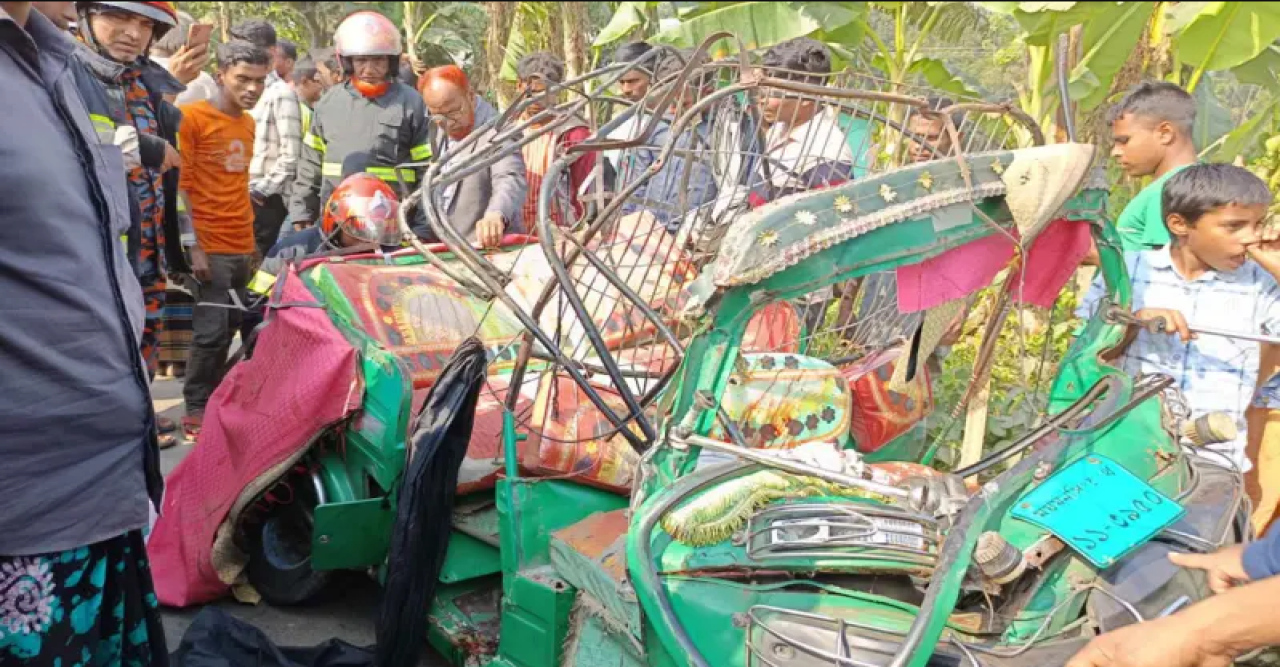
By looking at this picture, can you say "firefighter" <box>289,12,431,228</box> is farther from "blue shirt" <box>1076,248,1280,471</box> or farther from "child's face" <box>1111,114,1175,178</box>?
"blue shirt" <box>1076,248,1280,471</box>

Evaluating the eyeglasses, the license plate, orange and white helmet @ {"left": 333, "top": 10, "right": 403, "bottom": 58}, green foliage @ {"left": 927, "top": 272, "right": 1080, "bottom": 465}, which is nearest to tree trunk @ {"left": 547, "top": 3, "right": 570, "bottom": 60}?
orange and white helmet @ {"left": 333, "top": 10, "right": 403, "bottom": 58}

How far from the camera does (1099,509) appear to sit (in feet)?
6.26

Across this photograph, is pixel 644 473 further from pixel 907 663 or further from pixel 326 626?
pixel 326 626

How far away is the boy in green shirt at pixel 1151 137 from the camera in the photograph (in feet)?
12.2

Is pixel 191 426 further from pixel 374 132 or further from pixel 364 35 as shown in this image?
pixel 364 35

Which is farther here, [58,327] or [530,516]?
[530,516]

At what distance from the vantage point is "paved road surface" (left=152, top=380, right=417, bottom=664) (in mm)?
3342

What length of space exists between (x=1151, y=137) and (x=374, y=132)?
11.2ft

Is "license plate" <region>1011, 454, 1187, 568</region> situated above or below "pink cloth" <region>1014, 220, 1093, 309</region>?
below

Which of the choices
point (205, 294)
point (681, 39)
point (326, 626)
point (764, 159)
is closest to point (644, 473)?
point (764, 159)

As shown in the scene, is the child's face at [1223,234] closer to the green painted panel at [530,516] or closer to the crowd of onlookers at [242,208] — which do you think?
the crowd of onlookers at [242,208]

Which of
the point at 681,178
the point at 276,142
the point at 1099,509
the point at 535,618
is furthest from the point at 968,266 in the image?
the point at 276,142

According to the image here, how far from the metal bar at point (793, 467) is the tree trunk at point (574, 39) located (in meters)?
10.4

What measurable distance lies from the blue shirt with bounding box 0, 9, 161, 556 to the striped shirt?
4.49m
